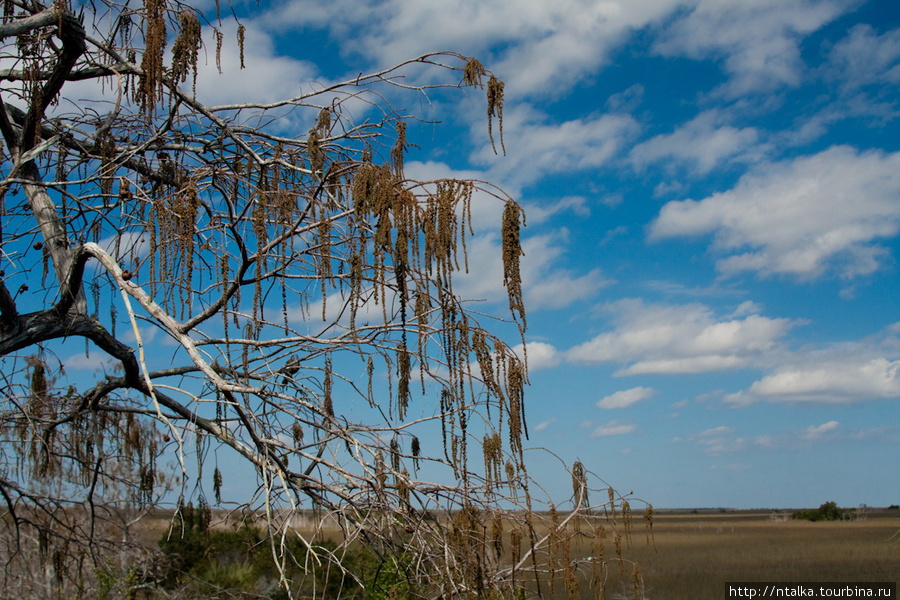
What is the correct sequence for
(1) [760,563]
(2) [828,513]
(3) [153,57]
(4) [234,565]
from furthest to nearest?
1. (2) [828,513]
2. (1) [760,563]
3. (4) [234,565]
4. (3) [153,57]

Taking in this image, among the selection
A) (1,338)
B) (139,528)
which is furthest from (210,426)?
(139,528)

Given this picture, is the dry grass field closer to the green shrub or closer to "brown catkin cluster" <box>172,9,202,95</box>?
the green shrub

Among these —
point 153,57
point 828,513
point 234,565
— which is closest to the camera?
point 153,57

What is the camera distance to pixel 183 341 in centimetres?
411

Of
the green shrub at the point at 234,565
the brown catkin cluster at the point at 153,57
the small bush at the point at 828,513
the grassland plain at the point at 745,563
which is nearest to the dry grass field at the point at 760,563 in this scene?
the grassland plain at the point at 745,563

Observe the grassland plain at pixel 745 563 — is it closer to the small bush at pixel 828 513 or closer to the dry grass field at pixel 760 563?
the dry grass field at pixel 760 563

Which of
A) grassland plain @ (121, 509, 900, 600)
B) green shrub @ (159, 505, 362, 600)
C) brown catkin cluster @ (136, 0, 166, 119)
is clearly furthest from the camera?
grassland plain @ (121, 509, 900, 600)

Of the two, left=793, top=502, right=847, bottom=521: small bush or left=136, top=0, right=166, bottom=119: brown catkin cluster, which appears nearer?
left=136, top=0, right=166, bottom=119: brown catkin cluster

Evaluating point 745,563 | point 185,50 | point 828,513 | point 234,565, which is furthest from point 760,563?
point 828,513

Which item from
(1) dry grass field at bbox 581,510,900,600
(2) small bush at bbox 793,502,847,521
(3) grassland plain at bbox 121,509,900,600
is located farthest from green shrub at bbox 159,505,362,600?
(2) small bush at bbox 793,502,847,521

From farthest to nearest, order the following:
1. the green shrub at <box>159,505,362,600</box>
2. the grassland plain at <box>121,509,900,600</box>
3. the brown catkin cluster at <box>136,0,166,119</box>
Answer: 1. the grassland plain at <box>121,509,900,600</box>
2. the green shrub at <box>159,505,362,600</box>
3. the brown catkin cluster at <box>136,0,166,119</box>

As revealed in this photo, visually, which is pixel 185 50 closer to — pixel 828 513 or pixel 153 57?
pixel 153 57

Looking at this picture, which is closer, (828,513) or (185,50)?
(185,50)

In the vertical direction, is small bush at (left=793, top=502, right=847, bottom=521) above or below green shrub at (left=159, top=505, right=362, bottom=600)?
below
